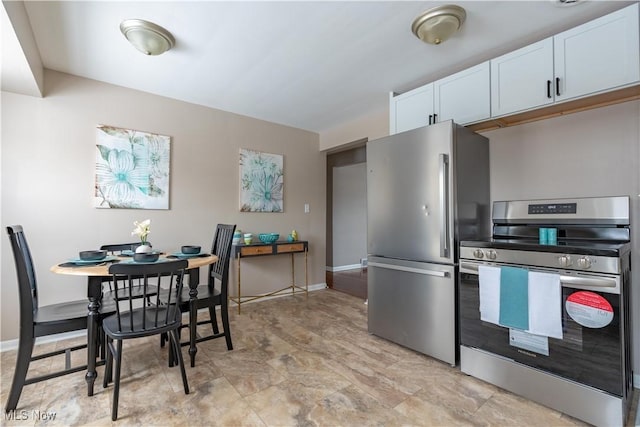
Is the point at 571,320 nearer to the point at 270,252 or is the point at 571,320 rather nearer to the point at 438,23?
the point at 438,23

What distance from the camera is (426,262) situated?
2340 millimetres

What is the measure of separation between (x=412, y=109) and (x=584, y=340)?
2.19m

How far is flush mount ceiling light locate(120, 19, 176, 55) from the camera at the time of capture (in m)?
2.05

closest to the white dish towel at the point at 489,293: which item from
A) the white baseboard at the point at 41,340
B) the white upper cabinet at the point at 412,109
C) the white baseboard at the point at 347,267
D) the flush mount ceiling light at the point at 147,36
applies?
the white upper cabinet at the point at 412,109

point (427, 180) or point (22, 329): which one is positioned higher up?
point (427, 180)

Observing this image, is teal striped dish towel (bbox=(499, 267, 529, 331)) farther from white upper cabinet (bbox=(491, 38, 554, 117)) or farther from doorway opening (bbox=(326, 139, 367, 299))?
doorway opening (bbox=(326, 139, 367, 299))

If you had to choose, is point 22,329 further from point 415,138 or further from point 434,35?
point 434,35

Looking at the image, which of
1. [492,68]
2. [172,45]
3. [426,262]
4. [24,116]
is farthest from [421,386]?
[24,116]

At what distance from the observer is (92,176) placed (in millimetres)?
2910

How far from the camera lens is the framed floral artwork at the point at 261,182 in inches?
155

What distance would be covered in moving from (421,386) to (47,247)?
3.37 m

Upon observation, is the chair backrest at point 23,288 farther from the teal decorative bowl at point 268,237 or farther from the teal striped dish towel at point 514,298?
the teal striped dish towel at point 514,298

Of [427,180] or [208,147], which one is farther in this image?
[208,147]

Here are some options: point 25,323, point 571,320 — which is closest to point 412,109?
point 571,320
